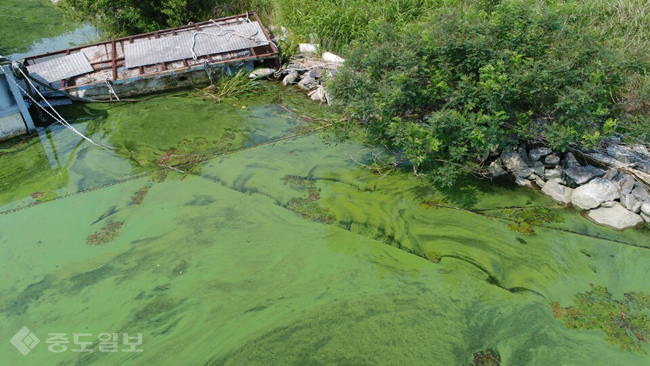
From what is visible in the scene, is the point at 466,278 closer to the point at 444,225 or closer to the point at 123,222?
the point at 444,225

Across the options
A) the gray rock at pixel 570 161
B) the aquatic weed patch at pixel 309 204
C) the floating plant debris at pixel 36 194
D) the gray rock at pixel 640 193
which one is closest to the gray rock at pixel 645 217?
the gray rock at pixel 640 193

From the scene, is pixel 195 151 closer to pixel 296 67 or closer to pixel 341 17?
pixel 296 67

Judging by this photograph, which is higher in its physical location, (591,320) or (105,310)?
(105,310)

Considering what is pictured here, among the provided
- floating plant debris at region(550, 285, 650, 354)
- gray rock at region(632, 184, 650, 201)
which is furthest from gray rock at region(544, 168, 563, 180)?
floating plant debris at region(550, 285, 650, 354)

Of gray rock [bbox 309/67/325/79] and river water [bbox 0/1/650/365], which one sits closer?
river water [bbox 0/1/650/365]

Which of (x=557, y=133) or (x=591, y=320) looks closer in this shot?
(x=591, y=320)

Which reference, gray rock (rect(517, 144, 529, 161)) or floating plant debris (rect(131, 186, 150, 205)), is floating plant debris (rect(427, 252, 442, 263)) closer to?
gray rock (rect(517, 144, 529, 161))

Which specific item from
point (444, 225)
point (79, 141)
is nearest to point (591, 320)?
point (444, 225)
